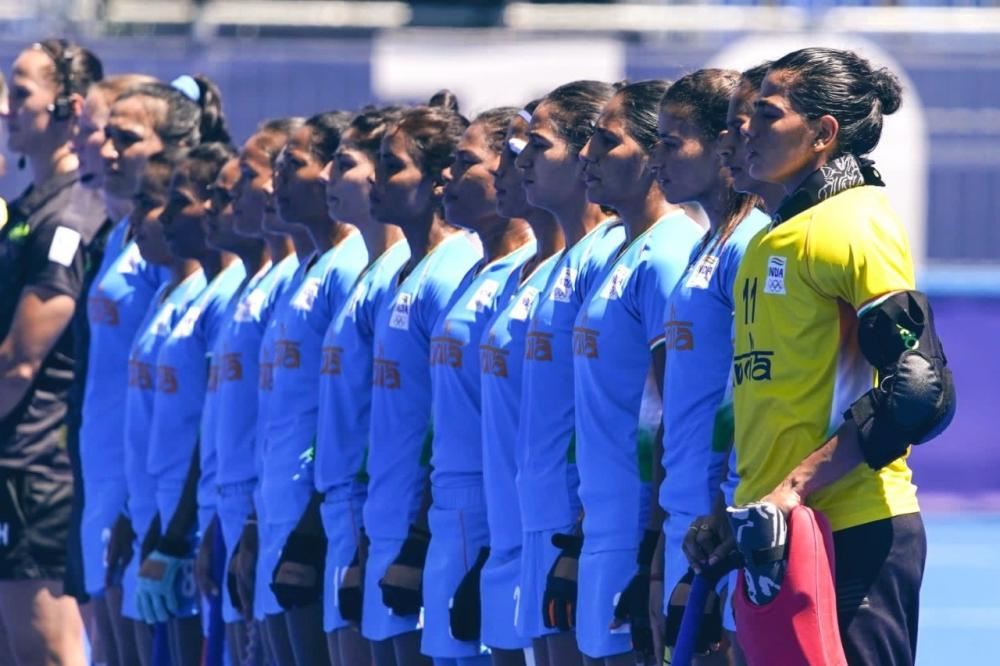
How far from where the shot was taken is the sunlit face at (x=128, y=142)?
7203 mm

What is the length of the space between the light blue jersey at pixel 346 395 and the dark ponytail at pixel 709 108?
1.40m

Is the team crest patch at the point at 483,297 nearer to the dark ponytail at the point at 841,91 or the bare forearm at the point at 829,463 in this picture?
the dark ponytail at the point at 841,91

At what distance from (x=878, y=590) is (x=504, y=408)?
1.55 meters

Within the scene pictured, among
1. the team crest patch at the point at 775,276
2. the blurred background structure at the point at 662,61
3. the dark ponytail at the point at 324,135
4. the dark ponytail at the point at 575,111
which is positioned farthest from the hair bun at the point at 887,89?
the blurred background structure at the point at 662,61

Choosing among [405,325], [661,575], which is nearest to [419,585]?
[405,325]

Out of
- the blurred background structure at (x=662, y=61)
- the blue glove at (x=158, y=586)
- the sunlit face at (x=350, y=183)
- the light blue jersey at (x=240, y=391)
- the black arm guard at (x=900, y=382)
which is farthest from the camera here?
the blurred background structure at (x=662, y=61)

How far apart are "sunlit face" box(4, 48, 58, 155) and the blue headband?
1.51 feet

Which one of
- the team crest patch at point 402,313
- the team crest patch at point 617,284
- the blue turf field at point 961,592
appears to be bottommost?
the blue turf field at point 961,592

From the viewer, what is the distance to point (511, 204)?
205 inches

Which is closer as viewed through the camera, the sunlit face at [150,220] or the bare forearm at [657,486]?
the bare forearm at [657,486]

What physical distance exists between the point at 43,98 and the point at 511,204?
Result: 2.91 m

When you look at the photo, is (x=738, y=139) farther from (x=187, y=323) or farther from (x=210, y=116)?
(x=210, y=116)

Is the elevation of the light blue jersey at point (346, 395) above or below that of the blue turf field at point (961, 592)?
above

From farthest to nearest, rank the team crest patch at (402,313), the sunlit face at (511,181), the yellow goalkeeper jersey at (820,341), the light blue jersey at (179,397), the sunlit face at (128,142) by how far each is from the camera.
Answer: the sunlit face at (128,142)
the light blue jersey at (179,397)
the team crest patch at (402,313)
the sunlit face at (511,181)
the yellow goalkeeper jersey at (820,341)
